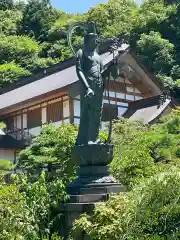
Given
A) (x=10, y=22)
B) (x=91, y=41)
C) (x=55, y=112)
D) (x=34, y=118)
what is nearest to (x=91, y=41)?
(x=91, y=41)

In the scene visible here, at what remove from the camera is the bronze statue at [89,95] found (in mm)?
9094

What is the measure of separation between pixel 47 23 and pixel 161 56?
18.7m

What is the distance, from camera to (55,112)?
76.5 ft

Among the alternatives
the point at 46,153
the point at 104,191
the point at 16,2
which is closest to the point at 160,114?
the point at 46,153

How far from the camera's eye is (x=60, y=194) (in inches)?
344

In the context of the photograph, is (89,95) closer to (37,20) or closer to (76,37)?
(76,37)

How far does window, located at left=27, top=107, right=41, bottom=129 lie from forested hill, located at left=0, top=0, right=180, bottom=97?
9.84 m

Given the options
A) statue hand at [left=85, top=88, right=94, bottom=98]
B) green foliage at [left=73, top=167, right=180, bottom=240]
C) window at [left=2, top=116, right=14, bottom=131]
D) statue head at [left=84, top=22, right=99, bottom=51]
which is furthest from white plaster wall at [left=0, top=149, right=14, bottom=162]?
green foliage at [left=73, top=167, right=180, bottom=240]

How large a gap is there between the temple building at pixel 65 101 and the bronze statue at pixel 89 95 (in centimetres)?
1212

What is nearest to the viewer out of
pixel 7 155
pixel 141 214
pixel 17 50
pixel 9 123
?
pixel 141 214

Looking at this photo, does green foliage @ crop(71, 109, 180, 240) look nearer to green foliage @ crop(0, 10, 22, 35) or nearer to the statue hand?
the statue hand

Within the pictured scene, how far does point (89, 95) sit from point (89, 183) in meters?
1.62

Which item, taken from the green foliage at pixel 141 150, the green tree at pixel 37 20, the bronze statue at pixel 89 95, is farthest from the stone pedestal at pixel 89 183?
the green tree at pixel 37 20

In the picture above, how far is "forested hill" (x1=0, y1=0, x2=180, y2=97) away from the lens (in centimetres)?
3472
